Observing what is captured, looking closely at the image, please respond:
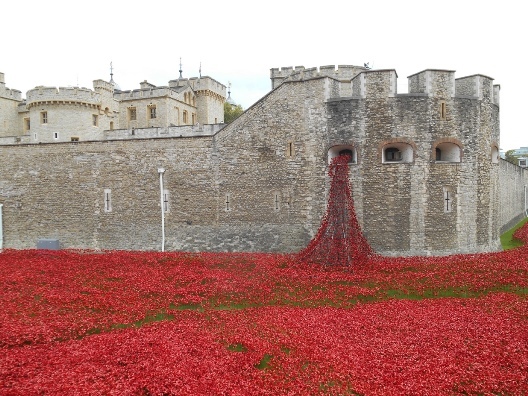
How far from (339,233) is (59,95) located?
23909mm

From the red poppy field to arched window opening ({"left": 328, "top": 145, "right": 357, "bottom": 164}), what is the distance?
4.58 m

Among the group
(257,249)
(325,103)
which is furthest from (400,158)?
(257,249)

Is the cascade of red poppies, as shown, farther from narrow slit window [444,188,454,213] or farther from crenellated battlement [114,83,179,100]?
crenellated battlement [114,83,179,100]

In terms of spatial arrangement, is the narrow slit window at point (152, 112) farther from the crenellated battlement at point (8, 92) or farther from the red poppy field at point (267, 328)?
the red poppy field at point (267, 328)

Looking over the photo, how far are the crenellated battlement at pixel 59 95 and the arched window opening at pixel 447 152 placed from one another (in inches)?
957

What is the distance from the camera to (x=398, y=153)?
716 inches

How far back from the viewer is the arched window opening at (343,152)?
1772 centimetres

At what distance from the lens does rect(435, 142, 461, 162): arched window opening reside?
691 inches

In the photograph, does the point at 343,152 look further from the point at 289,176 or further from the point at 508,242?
the point at 508,242

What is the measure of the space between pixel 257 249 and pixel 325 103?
23.7 ft

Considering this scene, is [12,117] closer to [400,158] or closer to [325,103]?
[325,103]

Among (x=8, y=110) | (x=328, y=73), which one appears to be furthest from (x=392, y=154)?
(x=8, y=110)

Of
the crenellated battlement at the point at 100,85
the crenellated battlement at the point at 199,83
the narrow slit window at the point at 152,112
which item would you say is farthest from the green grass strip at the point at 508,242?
the crenellated battlement at the point at 100,85

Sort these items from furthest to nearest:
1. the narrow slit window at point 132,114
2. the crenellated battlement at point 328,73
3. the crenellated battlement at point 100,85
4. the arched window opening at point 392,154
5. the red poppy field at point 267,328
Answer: the narrow slit window at point 132,114, the crenellated battlement at point 100,85, the crenellated battlement at point 328,73, the arched window opening at point 392,154, the red poppy field at point 267,328
